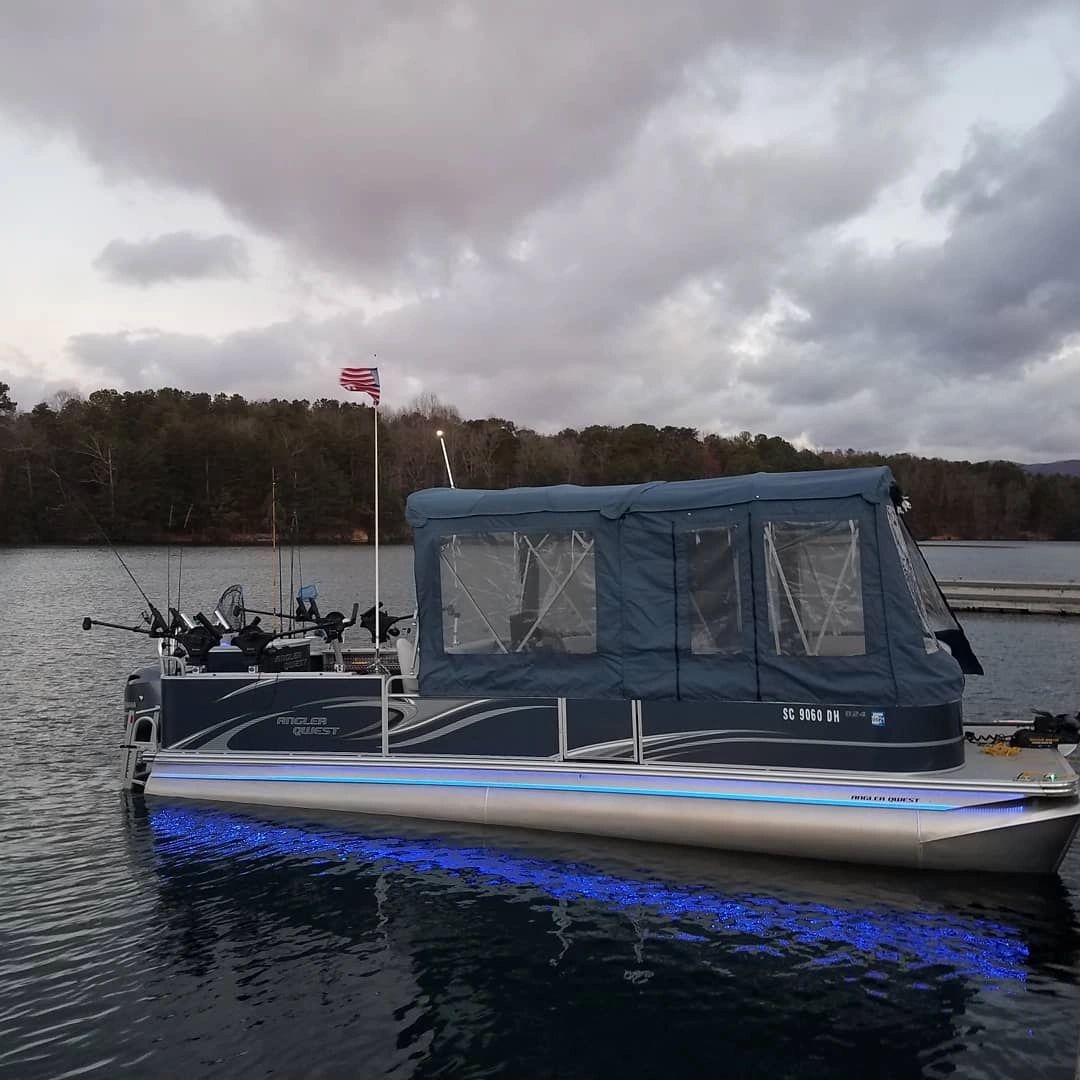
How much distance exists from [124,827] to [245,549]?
8089cm

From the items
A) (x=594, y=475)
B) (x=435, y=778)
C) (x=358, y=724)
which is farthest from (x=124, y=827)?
(x=594, y=475)

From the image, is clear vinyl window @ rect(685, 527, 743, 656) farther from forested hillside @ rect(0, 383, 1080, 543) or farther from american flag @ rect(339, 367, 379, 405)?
forested hillside @ rect(0, 383, 1080, 543)

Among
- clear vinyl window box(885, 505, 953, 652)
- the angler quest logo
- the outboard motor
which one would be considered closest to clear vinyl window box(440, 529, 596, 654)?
the angler quest logo

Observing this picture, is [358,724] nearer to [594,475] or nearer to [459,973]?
[459,973]

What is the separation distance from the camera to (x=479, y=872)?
9148 mm

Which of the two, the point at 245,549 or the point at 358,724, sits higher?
the point at 245,549

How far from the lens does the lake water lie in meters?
6.12

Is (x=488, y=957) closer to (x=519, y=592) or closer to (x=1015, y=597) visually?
(x=519, y=592)

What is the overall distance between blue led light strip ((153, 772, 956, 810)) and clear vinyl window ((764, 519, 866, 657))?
1.46m

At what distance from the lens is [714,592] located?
9297 millimetres

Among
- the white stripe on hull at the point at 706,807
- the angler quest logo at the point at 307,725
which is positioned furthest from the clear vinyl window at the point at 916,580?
the angler quest logo at the point at 307,725

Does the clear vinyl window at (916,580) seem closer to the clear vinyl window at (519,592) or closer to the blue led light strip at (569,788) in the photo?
the blue led light strip at (569,788)

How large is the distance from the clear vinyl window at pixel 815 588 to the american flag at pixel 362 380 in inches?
231

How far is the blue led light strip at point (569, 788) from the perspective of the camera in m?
8.55
